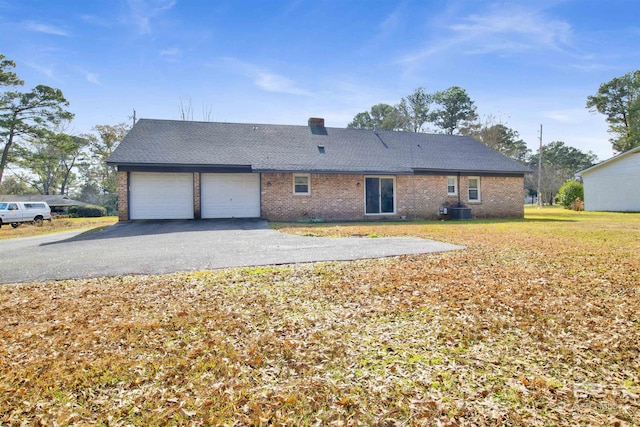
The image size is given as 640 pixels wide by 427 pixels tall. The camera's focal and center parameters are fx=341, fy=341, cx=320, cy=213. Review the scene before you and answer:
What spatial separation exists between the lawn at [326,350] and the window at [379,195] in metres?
11.4

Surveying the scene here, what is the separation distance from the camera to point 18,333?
11.4 feet

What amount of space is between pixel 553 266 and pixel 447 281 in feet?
7.58

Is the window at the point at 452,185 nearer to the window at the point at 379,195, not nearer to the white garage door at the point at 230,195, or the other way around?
the window at the point at 379,195

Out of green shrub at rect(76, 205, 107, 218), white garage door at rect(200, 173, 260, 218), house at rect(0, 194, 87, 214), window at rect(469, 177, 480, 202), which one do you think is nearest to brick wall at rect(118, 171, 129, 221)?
white garage door at rect(200, 173, 260, 218)

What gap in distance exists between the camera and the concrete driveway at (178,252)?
243 inches

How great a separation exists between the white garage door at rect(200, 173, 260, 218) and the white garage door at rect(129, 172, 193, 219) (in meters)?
0.70

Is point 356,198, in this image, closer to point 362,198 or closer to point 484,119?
point 362,198

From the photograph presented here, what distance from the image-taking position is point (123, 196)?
14.3 meters

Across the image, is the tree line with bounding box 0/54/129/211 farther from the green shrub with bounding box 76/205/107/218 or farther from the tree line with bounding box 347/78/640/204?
the tree line with bounding box 347/78/640/204

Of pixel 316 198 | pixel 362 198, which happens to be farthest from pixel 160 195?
pixel 362 198

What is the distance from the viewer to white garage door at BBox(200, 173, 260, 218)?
1516 centimetres

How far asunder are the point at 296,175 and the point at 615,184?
23422 millimetres

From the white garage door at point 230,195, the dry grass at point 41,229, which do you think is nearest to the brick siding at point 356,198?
the white garage door at point 230,195

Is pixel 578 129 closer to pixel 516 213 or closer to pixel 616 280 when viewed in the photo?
pixel 516 213
